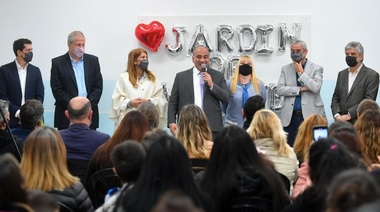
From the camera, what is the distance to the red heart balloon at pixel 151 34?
901cm

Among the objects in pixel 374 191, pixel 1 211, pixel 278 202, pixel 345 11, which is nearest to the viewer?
pixel 374 191

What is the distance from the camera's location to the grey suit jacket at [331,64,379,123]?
Answer: 26.6 ft

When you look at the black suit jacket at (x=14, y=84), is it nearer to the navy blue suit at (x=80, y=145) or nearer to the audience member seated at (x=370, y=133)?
the navy blue suit at (x=80, y=145)

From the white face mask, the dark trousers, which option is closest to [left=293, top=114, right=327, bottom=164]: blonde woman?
the dark trousers

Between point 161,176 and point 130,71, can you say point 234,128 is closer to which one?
point 161,176

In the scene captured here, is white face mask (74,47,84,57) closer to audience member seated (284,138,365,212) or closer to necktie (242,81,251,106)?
necktie (242,81,251,106)

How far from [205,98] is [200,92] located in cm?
10

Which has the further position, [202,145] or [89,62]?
[89,62]

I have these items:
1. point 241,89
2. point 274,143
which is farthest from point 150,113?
point 241,89

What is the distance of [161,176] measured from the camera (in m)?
3.71

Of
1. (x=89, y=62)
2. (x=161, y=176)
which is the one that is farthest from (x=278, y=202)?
(x=89, y=62)

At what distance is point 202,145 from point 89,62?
322 centimetres

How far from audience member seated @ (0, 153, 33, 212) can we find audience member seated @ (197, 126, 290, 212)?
1.21m

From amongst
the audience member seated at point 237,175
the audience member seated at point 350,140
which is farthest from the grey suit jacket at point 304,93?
the audience member seated at point 237,175
